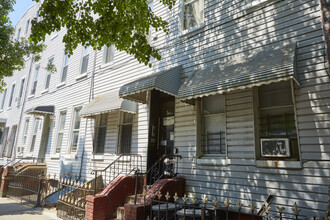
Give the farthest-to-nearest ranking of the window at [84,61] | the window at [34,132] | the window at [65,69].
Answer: the window at [34,132] < the window at [65,69] < the window at [84,61]

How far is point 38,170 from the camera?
1210 centimetres

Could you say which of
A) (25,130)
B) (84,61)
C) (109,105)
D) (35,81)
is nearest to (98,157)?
(109,105)

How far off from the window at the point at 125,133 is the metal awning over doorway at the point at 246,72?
3.45 meters

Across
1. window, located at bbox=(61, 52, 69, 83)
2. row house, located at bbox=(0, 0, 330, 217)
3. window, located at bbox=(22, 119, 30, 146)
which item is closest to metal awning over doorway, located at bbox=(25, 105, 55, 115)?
window, located at bbox=(61, 52, 69, 83)

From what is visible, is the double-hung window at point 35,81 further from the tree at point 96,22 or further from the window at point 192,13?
the window at point 192,13

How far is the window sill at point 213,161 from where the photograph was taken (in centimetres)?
574

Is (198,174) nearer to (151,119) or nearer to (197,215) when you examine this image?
(197,215)

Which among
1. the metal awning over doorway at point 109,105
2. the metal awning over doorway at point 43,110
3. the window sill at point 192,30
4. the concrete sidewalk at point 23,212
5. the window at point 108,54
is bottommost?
the concrete sidewalk at point 23,212

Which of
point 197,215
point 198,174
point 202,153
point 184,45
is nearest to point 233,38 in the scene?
point 184,45

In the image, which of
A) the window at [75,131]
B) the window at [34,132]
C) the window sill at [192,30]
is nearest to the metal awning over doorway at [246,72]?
the window sill at [192,30]

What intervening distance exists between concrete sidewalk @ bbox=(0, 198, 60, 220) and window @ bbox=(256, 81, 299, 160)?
6502 mm

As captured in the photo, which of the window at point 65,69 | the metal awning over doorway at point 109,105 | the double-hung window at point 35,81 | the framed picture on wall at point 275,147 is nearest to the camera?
the framed picture on wall at point 275,147

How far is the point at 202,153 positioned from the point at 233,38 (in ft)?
10.7

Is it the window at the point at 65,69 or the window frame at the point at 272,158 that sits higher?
the window at the point at 65,69
